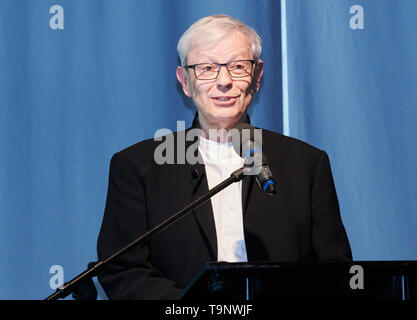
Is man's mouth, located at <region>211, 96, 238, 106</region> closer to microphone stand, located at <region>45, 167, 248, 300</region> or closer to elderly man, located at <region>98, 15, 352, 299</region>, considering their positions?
elderly man, located at <region>98, 15, 352, 299</region>

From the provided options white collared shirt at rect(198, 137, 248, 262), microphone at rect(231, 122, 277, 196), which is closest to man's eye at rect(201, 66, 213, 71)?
white collared shirt at rect(198, 137, 248, 262)

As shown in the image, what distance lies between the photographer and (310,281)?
3.54 ft

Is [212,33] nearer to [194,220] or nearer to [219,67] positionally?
[219,67]

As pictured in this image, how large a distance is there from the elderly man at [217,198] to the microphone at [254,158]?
1.22 feet

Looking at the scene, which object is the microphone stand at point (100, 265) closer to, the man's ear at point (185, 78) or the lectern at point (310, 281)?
the lectern at point (310, 281)

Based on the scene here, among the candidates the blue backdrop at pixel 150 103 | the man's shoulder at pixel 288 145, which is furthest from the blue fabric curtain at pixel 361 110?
the man's shoulder at pixel 288 145

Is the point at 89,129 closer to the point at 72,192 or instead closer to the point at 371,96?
the point at 72,192

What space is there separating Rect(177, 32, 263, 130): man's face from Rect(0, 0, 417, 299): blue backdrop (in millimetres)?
399

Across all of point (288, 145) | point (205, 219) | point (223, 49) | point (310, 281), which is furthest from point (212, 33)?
point (310, 281)

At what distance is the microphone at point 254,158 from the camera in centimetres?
129

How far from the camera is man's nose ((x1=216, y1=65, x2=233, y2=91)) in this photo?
6.20 feet

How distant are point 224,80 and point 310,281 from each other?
94cm
